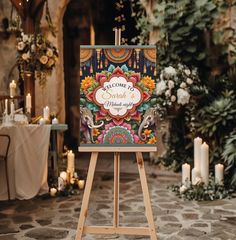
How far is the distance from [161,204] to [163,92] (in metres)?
1.80

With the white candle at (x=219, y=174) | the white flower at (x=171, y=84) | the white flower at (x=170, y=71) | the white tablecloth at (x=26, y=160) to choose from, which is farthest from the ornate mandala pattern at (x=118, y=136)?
the white flower at (x=170, y=71)

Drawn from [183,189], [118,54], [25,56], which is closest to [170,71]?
[183,189]

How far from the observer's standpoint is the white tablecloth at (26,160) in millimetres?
5594

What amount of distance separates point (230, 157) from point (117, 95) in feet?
9.13

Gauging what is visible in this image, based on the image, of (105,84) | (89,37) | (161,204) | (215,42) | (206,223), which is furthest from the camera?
(89,37)

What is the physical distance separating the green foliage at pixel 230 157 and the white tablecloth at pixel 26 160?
2316 millimetres

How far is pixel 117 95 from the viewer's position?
3701mm

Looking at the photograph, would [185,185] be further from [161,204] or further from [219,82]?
[219,82]

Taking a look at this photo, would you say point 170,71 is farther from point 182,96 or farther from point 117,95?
point 117,95

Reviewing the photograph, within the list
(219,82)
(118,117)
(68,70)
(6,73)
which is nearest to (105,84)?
(118,117)

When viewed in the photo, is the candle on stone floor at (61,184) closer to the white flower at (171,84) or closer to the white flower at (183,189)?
the white flower at (183,189)

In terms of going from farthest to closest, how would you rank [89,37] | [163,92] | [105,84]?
[89,37]
[163,92]
[105,84]

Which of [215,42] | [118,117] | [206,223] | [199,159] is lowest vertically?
[206,223]

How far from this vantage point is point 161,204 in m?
5.43
